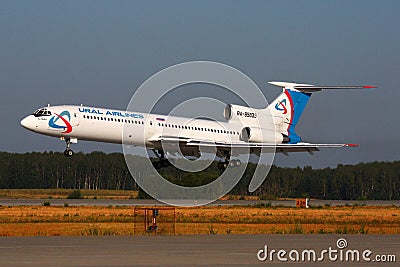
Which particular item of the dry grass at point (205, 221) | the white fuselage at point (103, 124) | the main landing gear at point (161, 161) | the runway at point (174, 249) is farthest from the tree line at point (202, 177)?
the runway at point (174, 249)

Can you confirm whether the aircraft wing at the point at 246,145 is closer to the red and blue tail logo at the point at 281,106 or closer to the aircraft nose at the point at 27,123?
the red and blue tail logo at the point at 281,106

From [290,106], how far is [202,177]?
32.6 ft

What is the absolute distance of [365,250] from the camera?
24.1 metres

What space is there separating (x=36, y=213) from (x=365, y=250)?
85.9 ft

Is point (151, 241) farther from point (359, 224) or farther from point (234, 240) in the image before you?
point (359, 224)

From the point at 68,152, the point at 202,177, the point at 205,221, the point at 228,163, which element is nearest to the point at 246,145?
the point at 228,163

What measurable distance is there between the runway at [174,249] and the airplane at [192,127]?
24.4 metres

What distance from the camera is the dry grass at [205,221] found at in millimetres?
34594

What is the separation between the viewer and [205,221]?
4212cm

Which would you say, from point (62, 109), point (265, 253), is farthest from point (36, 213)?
point (265, 253)

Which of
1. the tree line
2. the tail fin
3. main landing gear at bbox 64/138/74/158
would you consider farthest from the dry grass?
the tree line

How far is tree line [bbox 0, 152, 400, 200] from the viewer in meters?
78.1

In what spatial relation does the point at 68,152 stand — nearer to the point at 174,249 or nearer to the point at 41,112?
the point at 41,112

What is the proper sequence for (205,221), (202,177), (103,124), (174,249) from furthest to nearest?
1. (202,177)
2. (103,124)
3. (205,221)
4. (174,249)
